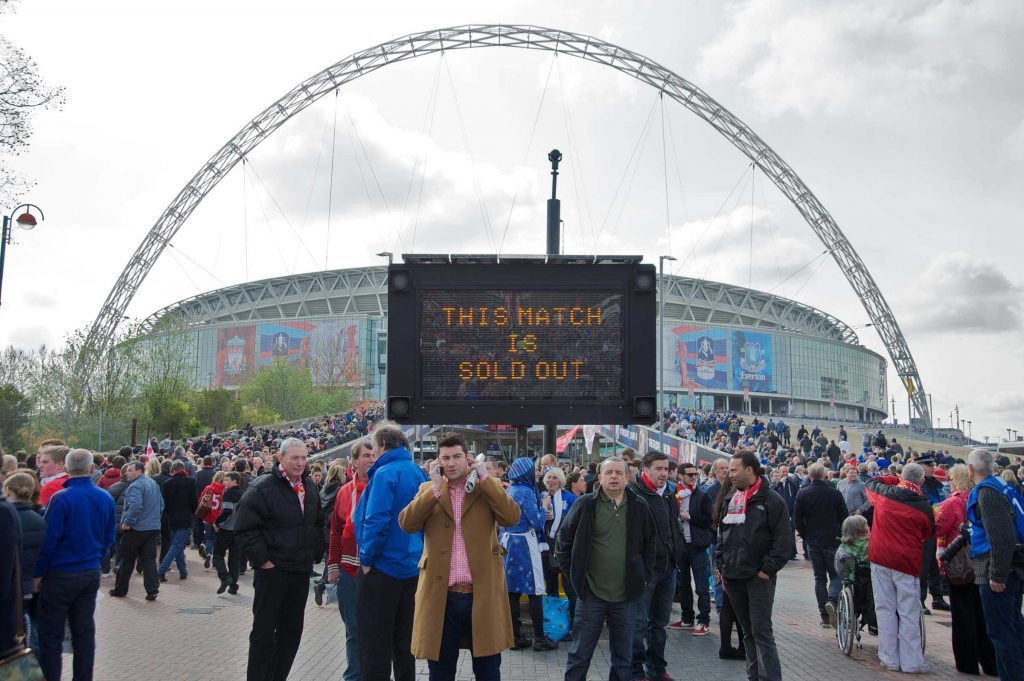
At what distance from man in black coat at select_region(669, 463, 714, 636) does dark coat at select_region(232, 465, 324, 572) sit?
15.7 ft

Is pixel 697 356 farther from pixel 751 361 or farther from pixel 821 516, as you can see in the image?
pixel 821 516

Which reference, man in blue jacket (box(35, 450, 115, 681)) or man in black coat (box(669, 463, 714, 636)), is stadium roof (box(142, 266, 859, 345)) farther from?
man in blue jacket (box(35, 450, 115, 681))

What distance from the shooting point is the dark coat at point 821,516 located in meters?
10.7

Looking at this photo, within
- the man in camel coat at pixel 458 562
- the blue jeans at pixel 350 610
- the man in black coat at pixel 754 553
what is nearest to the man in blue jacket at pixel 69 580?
the blue jeans at pixel 350 610

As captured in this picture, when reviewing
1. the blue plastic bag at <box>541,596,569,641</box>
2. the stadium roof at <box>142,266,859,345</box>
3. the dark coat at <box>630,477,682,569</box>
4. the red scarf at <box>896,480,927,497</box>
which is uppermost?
the stadium roof at <box>142,266,859,345</box>

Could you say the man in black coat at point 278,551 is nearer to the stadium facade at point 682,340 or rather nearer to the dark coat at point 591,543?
the dark coat at point 591,543

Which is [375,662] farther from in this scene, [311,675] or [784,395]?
[784,395]

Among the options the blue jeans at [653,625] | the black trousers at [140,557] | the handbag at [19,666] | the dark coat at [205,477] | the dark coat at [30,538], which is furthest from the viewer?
the dark coat at [205,477]

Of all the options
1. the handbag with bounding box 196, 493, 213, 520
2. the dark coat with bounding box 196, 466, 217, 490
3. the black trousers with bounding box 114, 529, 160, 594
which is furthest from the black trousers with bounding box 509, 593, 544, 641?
the dark coat with bounding box 196, 466, 217, 490

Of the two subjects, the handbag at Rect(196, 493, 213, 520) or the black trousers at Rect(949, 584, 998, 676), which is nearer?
the black trousers at Rect(949, 584, 998, 676)

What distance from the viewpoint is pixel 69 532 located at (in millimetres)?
6875

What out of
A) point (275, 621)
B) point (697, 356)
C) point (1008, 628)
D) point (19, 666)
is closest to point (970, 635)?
point (1008, 628)

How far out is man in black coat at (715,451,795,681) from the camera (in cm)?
703

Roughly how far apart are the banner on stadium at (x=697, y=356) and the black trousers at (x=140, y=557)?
104695 mm
